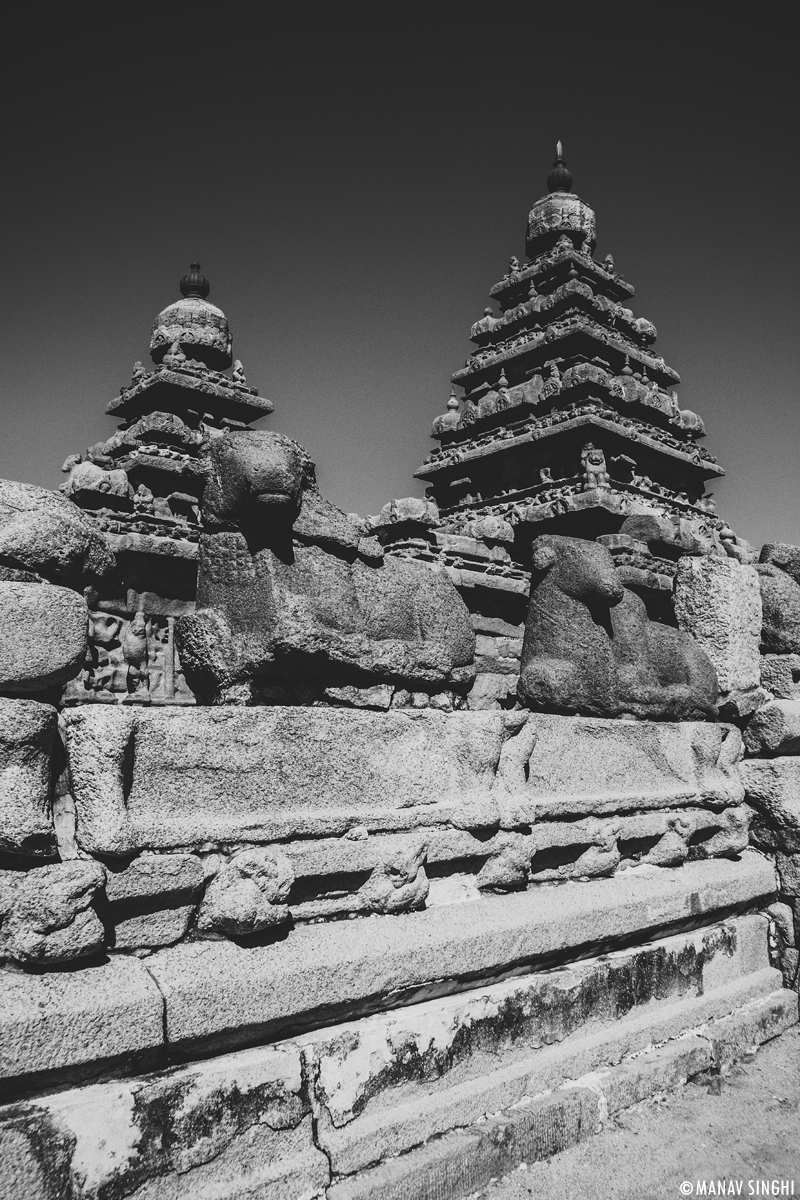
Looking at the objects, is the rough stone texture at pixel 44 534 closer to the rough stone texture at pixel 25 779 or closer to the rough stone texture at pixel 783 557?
the rough stone texture at pixel 25 779

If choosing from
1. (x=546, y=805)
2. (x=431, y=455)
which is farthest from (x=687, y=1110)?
(x=431, y=455)

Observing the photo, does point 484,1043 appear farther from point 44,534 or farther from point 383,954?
point 44,534

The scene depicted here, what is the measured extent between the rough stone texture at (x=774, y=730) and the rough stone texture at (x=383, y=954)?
3.71ft

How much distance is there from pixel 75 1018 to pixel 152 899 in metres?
0.40

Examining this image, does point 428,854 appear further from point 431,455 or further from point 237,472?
point 431,455

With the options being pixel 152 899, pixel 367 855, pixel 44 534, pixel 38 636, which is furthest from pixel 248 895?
pixel 44 534

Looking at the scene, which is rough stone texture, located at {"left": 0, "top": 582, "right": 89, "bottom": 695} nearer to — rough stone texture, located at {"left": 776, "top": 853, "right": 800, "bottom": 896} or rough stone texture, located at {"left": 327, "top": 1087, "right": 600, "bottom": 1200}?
rough stone texture, located at {"left": 327, "top": 1087, "right": 600, "bottom": 1200}

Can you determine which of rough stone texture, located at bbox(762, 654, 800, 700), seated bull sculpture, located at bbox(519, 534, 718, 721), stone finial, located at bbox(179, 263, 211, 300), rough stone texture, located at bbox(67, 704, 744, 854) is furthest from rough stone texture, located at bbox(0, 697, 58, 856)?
stone finial, located at bbox(179, 263, 211, 300)

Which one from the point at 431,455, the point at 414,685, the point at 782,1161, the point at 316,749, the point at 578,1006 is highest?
the point at 431,455

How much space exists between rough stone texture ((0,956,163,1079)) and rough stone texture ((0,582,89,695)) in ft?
2.51

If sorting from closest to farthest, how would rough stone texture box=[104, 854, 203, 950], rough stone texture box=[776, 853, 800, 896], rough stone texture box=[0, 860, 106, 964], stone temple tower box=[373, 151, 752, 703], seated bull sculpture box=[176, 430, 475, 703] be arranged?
rough stone texture box=[0, 860, 106, 964] → rough stone texture box=[104, 854, 203, 950] → seated bull sculpture box=[176, 430, 475, 703] → rough stone texture box=[776, 853, 800, 896] → stone temple tower box=[373, 151, 752, 703]

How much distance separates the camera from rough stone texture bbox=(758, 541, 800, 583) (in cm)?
511

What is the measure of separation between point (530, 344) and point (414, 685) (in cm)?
1425

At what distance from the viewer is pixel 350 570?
3.29 meters
